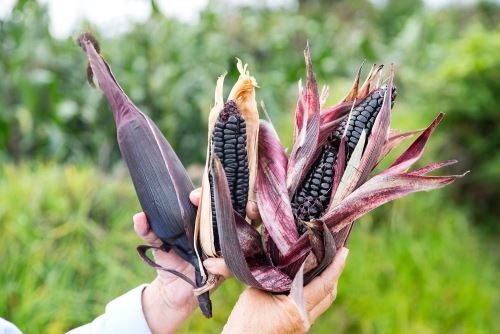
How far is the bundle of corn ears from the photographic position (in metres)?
1.19

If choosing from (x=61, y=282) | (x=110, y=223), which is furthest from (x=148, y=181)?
(x=110, y=223)

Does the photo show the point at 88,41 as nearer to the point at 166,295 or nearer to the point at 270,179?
the point at 270,179

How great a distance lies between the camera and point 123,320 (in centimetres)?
145

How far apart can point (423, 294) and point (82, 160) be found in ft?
8.32

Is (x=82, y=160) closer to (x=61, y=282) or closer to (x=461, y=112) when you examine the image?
(x=61, y=282)

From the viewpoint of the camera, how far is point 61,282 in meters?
2.67

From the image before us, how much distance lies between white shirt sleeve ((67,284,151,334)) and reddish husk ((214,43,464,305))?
388mm

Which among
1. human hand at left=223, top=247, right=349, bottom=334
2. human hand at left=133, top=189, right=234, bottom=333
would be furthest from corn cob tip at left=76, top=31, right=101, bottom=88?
human hand at left=223, top=247, right=349, bottom=334

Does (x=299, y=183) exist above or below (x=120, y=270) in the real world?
above

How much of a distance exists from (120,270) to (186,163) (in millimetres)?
1561

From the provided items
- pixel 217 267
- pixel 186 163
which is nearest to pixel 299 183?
pixel 217 267

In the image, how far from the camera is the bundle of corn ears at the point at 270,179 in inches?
46.9

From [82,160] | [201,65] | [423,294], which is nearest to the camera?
[423,294]

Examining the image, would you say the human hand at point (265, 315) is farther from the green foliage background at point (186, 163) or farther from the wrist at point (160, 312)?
the green foliage background at point (186, 163)
